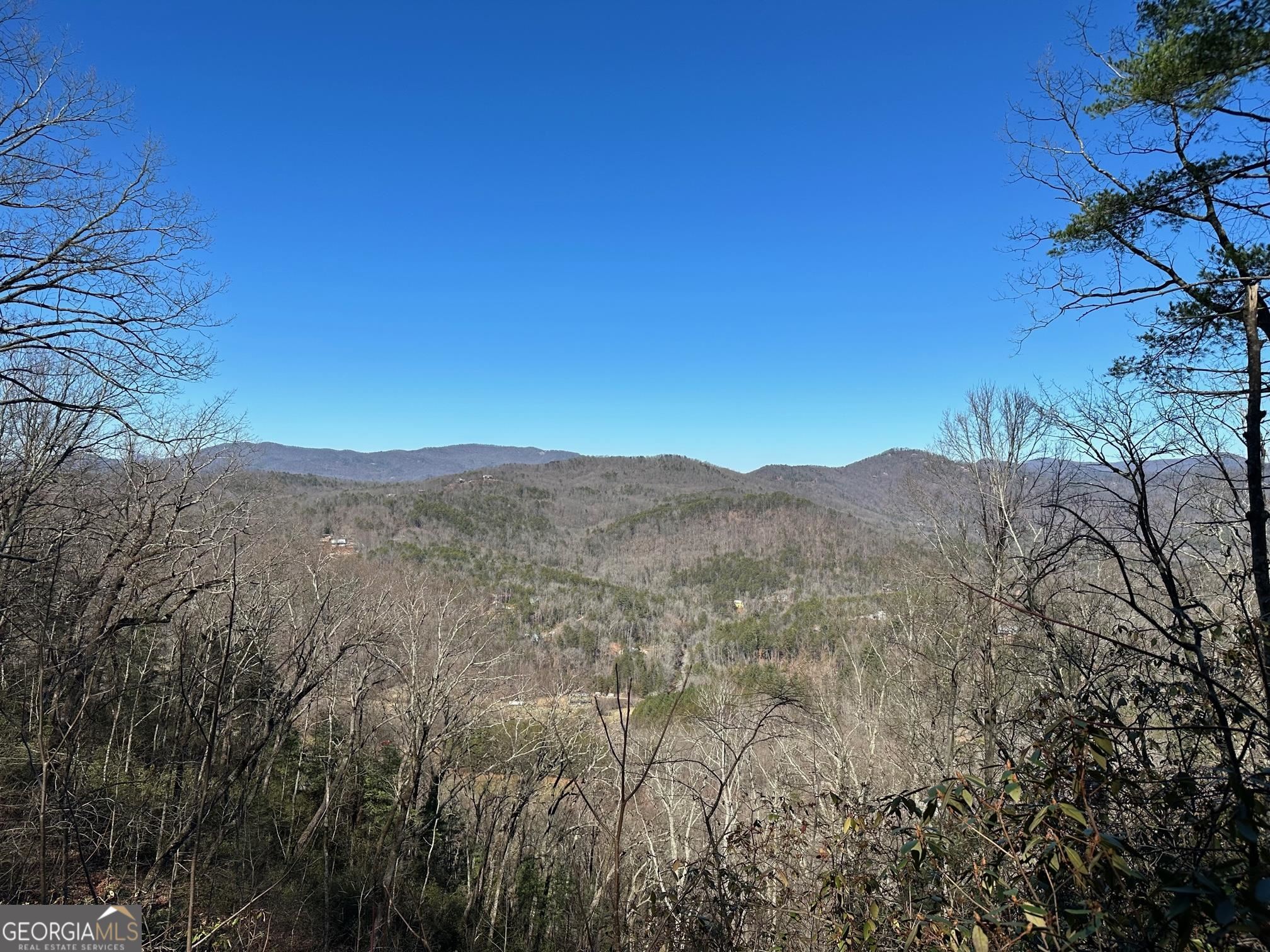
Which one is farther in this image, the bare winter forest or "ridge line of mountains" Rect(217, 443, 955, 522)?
"ridge line of mountains" Rect(217, 443, 955, 522)

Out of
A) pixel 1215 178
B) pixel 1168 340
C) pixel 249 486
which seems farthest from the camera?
pixel 249 486

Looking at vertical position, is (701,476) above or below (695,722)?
above

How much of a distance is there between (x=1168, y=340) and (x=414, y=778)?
11.3 meters

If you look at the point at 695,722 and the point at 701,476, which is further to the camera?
the point at 701,476

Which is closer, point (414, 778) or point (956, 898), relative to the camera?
point (956, 898)

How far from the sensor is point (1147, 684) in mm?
2570

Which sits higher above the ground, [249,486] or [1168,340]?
[1168,340]

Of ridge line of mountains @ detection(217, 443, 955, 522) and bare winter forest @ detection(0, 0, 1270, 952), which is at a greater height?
ridge line of mountains @ detection(217, 443, 955, 522)

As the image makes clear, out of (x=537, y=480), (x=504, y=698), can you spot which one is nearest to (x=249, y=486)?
(x=504, y=698)

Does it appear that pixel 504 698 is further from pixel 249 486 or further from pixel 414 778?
pixel 249 486

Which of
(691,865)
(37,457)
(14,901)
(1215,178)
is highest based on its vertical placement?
(1215,178)

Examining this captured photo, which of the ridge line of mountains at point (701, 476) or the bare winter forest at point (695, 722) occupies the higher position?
the ridge line of mountains at point (701, 476)

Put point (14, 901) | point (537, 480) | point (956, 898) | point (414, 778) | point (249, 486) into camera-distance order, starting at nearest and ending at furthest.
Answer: point (956, 898), point (14, 901), point (414, 778), point (249, 486), point (537, 480)

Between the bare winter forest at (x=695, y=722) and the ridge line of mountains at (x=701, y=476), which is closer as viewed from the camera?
the bare winter forest at (x=695, y=722)
